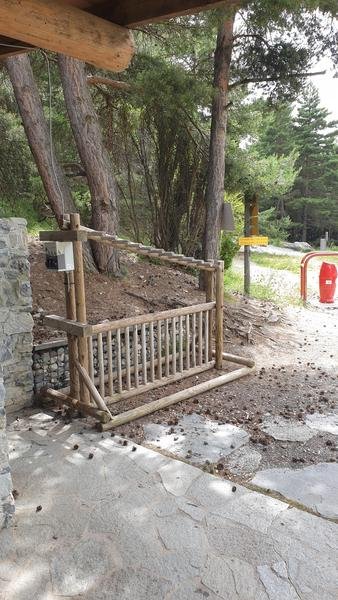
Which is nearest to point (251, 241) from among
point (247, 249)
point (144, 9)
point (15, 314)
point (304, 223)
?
point (247, 249)

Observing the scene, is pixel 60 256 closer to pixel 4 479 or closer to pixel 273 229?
pixel 4 479

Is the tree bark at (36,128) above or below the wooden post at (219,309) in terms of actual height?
above

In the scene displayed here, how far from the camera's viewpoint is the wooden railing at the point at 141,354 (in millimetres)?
3740

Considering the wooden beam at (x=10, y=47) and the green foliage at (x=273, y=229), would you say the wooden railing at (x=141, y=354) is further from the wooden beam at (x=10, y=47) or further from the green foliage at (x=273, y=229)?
the green foliage at (x=273, y=229)

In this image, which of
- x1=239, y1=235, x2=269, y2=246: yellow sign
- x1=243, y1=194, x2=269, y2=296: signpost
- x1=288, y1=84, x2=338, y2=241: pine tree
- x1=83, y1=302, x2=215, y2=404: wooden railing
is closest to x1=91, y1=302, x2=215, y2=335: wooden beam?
x1=83, y1=302, x2=215, y2=404: wooden railing

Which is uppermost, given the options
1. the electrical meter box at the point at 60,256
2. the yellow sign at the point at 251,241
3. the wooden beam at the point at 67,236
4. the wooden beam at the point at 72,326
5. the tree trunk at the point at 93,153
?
the tree trunk at the point at 93,153

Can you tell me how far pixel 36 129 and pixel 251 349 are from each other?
12.6 ft

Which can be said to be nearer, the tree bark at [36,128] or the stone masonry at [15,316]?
the stone masonry at [15,316]

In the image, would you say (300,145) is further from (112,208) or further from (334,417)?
(334,417)

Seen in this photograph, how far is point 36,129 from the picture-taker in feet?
18.4

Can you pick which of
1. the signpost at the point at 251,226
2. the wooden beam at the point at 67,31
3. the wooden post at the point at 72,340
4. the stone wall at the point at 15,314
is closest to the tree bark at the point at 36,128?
the stone wall at the point at 15,314

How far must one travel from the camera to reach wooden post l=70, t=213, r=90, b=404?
3.43m

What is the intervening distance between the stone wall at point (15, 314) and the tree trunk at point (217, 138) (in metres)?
3.94

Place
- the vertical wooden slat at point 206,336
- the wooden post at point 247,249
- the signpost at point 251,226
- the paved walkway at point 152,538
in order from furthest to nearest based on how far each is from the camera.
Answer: the wooden post at point 247,249 < the signpost at point 251,226 < the vertical wooden slat at point 206,336 < the paved walkway at point 152,538
